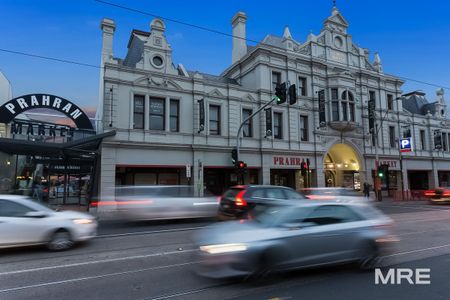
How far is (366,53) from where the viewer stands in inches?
1409

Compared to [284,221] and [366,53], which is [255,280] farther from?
[366,53]

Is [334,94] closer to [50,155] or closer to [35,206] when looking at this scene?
[50,155]

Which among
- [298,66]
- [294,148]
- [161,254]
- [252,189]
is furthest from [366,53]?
[161,254]

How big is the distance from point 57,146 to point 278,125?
1736cm

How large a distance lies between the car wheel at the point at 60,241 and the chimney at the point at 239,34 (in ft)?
83.9

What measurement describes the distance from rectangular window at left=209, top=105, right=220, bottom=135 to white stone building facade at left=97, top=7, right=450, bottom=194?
0.26 feet

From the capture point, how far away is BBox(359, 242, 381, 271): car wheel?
6254 mm

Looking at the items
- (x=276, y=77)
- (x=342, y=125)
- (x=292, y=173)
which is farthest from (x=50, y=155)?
Answer: (x=342, y=125)

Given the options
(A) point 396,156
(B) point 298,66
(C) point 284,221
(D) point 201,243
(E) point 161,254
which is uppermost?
(B) point 298,66

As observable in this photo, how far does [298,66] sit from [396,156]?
1538cm

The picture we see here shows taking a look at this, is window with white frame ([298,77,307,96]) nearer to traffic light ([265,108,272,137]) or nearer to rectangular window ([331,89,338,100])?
rectangular window ([331,89,338,100])

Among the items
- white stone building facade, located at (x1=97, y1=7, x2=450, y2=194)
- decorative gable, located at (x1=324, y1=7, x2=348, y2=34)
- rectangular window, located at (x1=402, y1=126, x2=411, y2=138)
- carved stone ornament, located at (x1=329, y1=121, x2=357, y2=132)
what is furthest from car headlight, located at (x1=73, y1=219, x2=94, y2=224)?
rectangular window, located at (x1=402, y1=126, x2=411, y2=138)

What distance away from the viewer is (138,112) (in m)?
22.9

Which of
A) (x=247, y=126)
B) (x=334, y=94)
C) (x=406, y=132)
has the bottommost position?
(x=247, y=126)
